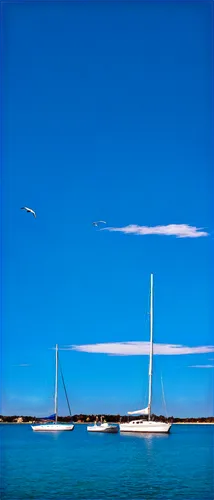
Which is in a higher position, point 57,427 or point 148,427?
point 148,427

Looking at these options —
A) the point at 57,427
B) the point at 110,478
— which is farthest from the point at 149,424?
the point at 110,478

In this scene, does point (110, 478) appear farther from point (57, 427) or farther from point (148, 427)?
point (57, 427)

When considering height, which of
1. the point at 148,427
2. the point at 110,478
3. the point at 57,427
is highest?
the point at 148,427

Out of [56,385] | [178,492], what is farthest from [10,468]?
[56,385]

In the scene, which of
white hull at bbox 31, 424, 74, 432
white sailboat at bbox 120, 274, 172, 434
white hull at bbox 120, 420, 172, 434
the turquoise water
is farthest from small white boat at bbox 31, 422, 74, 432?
the turquoise water

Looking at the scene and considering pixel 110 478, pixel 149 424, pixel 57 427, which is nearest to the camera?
pixel 110 478

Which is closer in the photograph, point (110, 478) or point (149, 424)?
point (110, 478)

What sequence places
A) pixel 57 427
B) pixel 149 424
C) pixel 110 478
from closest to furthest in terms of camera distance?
pixel 110 478, pixel 149 424, pixel 57 427

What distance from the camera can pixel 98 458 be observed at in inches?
1427

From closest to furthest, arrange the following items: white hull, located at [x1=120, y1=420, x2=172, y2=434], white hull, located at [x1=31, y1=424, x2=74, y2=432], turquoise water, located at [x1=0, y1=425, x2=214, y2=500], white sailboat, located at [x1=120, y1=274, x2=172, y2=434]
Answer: turquoise water, located at [x1=0, y1=425, x2=214, y2=500] → white sailboat, located at [x1=120, y1=274, x2=172, y2=434] → white hull, located at [x1=120, y1=420, x2=172, y2=434] → white hull, located at [x1=31, y1=424, x2=74, y2=432]

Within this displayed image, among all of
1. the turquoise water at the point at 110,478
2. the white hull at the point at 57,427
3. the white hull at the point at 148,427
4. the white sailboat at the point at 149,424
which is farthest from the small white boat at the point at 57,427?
the turquoise water at the point at 110,478

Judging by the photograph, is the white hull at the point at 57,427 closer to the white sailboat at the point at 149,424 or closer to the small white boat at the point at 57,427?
the small white boat at the point at 57,427

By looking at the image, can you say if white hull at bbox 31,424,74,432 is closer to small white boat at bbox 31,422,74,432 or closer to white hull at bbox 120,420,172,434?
small white boat at bbox 31,422,74,432

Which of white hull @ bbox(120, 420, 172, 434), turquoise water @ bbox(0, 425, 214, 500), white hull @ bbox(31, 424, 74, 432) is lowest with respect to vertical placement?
turquoise water @ bbox(0, 425, 214, 500)
